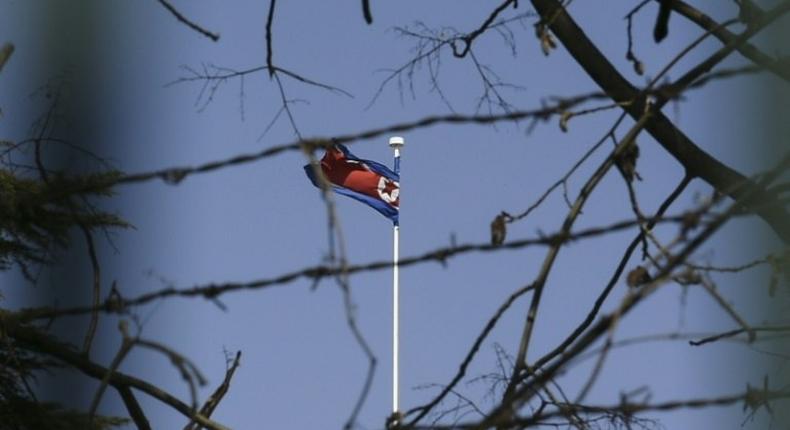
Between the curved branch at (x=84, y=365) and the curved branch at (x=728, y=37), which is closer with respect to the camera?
the curved branch at (x=728, y=37)

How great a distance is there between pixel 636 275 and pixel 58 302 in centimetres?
94

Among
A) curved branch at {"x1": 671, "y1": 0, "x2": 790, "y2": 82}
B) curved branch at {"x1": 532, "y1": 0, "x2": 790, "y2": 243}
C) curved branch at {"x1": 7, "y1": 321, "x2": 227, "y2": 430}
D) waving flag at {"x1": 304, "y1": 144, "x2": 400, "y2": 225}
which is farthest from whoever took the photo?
waving flag at {"x1": 304, "y1": 144, "x2": 400, "y2": 225}

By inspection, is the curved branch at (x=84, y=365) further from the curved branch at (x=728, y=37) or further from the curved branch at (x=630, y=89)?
the curved branch at (x=728, y=37)

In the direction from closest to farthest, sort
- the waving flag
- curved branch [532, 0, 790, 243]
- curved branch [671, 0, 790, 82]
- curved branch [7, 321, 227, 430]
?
curved branch [671, 0, 790, 82] → curved branch [7, 321, 227, 430] → curved branch [532, 0, 790, 243] → the waving flag

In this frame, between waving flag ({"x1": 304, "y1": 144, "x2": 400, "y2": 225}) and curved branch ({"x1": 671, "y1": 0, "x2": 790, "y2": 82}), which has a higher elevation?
waving flag ({"x1": 304, "y1": 144, "x2": 400, "y2": 225})

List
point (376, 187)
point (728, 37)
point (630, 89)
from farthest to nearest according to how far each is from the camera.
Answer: point (376, 187), point (630, 89), point (728, 37)

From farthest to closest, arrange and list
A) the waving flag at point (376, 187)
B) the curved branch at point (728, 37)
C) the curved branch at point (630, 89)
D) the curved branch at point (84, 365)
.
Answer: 1. the waving flag at point (376, 187)
2. the curved branch at point (630, 89)
3. the curved branch at point (84, 365)
4. the curved branch at point (728, 37)

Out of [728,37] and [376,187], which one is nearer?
[728,37]

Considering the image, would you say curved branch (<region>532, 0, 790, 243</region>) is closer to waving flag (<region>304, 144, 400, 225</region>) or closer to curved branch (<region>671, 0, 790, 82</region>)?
curved branch (<region>671, 0, 790, 82</region>)

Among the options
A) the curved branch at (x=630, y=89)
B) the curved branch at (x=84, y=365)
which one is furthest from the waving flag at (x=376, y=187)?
the curved branch at (x=84, y=365)

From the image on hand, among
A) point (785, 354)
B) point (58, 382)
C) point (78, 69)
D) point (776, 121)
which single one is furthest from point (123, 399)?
point (776, 121)

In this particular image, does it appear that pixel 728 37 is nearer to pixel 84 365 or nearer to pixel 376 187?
pixel 84 365

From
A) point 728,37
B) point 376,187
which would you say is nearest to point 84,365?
point 728,37

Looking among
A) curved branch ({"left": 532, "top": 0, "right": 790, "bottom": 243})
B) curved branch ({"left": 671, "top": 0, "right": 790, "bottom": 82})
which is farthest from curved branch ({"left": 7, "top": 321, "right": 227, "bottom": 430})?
curved branch ({"left": 671, "top": 0, "right": 790, "bottom": 82})
